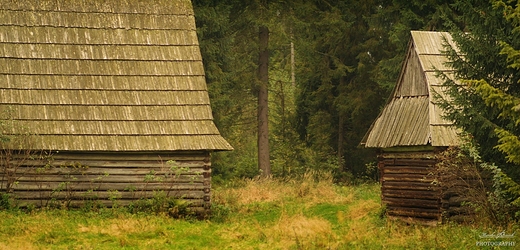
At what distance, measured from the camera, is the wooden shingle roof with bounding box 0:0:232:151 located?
23109 millimetres

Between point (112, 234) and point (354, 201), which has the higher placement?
point (112, 234)

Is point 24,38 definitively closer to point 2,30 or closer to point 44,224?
point 2,30

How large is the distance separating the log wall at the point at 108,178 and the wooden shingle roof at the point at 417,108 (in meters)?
4.78

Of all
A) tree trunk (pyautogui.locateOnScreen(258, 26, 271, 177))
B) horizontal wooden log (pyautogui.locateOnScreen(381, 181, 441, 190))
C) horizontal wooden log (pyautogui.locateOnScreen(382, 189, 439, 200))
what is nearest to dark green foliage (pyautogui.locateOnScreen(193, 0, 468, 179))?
tree trunk (pyautogui.locateOnScreen(258, 26, 271, 177))

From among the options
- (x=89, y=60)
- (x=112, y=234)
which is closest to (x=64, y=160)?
(x=89, y=60)

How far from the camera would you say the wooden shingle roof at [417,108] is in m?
21.9

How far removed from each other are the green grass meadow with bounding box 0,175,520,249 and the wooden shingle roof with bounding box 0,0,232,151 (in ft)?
6.59

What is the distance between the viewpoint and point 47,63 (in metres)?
24.1

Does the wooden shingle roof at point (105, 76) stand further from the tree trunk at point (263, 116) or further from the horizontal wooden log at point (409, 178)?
the tree trunk at point (263, 116)

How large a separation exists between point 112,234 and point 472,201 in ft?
26.4

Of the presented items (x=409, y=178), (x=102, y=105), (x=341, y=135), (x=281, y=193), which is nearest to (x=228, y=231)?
(x=409, y=178)

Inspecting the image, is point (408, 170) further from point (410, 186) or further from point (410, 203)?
point (410, 203)

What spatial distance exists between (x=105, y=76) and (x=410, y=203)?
866cm

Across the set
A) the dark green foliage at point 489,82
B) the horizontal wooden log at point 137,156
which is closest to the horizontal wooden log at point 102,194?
the horizontal wooden log at point 137,156
